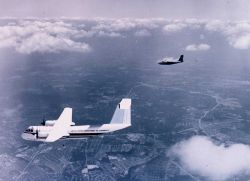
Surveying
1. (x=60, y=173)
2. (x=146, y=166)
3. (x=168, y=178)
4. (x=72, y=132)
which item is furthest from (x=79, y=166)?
(x=72, y=132)

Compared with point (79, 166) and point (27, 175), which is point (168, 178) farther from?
point (27, 175)

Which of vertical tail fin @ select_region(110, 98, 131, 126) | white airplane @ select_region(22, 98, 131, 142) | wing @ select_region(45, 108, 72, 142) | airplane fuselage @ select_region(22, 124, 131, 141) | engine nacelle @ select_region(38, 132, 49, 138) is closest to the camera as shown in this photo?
wing @ select_region(45, 108, 72, 142)

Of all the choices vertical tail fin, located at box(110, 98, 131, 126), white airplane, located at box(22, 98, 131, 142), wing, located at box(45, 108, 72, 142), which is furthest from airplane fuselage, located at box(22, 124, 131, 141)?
wing, located at box(45, 108, 72, 142)

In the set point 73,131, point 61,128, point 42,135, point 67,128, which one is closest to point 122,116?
point 73,131

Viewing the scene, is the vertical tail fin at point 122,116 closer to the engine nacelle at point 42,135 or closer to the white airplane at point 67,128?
the white airplane at point 67,128

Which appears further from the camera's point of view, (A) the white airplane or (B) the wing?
(A) the white airplane

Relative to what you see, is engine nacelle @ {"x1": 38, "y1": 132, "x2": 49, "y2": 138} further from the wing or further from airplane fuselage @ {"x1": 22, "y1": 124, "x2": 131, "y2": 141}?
the wing

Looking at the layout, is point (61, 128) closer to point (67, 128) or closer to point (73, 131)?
point (67, 128)

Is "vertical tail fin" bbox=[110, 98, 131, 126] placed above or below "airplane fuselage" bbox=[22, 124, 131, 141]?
above

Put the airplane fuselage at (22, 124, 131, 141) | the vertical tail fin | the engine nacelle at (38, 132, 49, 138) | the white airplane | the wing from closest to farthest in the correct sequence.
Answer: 1. the wing
2. the white airplane
3. the engine nacelle at (38, 132, 49, 138)
4. the airplane fuselage at (22, 124, 131, 141)
5. the vertical tail fin
